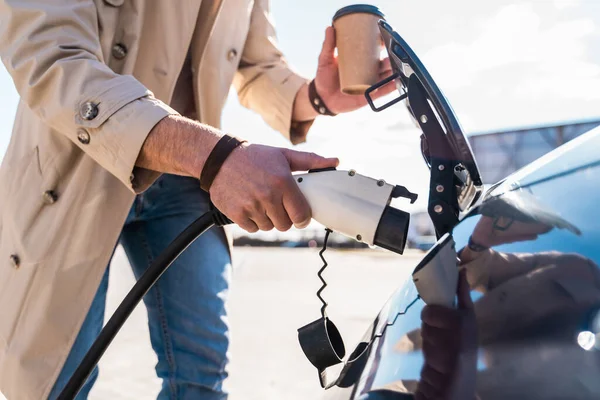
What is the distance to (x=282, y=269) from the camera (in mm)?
8508

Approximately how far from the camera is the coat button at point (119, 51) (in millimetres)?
1362

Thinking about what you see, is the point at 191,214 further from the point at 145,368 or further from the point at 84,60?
the point at 145,368

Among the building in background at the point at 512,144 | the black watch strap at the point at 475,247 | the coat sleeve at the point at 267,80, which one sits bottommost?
the black watch strap at the point at 475,247

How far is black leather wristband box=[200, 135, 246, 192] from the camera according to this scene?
0.96m

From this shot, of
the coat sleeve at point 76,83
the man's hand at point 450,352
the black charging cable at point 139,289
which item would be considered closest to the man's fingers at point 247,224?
the black charging cable at point 139,289

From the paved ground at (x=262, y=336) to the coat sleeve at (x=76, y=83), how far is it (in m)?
0.79

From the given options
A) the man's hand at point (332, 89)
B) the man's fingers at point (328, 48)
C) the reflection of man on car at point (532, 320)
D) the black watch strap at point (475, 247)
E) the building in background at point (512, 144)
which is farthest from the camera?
the building in background at point (512, 144)

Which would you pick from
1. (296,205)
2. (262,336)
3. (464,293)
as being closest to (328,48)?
(296,205)

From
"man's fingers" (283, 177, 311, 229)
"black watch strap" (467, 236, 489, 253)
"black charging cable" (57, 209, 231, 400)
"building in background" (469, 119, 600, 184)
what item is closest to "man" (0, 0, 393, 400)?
"man's fingers" (283, 177, 311, 229)

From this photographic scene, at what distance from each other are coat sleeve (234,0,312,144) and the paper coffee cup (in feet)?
1.57

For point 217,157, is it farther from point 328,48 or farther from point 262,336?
point 262,336

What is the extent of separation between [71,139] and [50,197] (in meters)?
0.23

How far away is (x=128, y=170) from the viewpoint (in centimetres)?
110

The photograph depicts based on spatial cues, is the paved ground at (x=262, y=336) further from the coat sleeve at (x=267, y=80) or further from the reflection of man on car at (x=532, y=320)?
the reflection of man on car at (x=532, y=320)
